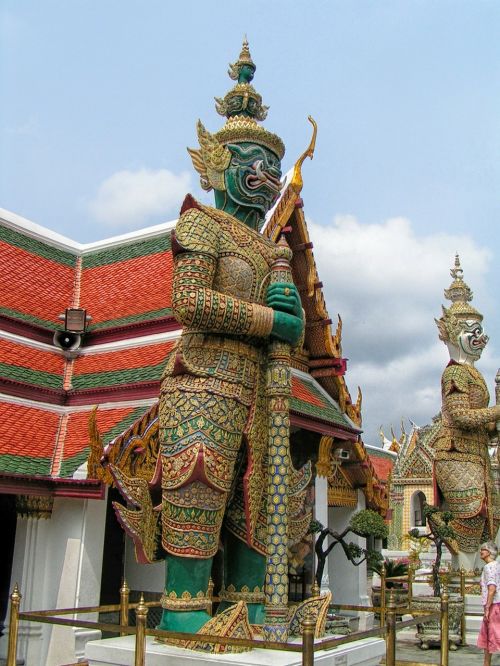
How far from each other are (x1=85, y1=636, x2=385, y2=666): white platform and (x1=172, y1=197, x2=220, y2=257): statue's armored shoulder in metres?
2.57

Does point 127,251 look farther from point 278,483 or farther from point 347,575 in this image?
point 278,483

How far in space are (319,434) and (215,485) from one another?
17.3 ft

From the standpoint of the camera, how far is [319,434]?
9836 mm

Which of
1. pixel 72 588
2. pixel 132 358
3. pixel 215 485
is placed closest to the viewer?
pixel 215 485

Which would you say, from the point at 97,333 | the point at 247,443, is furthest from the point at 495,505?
the point at 247,443

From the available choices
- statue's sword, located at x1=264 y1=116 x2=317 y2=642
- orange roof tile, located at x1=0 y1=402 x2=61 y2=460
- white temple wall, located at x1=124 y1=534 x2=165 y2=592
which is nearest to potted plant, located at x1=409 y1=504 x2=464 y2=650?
white temple wall, located at x1=124 y1=534 x2=165 y2=592

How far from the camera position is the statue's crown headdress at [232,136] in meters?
5.54

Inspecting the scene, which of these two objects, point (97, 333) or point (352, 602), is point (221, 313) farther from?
point (352, 602)

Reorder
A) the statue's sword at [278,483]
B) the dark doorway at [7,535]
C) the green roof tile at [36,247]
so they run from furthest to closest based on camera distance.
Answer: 1. the green roof tile at [36,247]
2. the dark doorway at [7,535]
3. the statue's sword at [278,483]

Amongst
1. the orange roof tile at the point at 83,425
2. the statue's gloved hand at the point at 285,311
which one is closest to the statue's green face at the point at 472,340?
the orange roof tile at the point at 83,425

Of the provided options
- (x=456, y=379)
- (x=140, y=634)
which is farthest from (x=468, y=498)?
(x=140, y=634)

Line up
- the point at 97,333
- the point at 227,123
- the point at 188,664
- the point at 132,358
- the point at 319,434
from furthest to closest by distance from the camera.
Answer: the point at 319,434 → the point at 97,333 → the point at 132,358 → the point at 227,123 → the point at 188,664

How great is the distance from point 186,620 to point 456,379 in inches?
268

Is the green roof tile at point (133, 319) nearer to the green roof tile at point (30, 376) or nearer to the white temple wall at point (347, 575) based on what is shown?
the green roof tile at point (30, 376)
